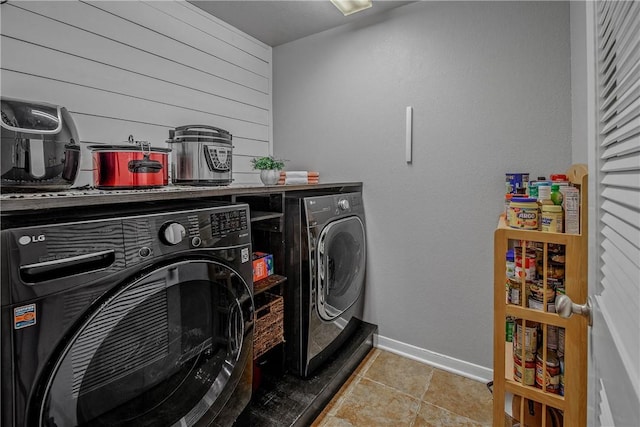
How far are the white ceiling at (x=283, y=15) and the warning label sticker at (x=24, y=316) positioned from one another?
2.09m

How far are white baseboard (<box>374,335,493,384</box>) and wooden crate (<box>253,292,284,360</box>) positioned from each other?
3.15 feet

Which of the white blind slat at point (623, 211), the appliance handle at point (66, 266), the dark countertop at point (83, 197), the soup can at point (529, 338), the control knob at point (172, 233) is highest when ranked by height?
the dark countertop at point (83, 197)

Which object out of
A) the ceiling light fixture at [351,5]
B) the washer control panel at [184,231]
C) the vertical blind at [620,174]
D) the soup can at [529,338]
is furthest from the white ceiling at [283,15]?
the soup can at [529,338]

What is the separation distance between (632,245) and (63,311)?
1.17 metres

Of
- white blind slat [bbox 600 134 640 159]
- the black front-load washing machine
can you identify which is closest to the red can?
the black front-load washing machine

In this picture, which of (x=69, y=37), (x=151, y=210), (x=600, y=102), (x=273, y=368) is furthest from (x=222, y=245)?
(x=69, y=37)

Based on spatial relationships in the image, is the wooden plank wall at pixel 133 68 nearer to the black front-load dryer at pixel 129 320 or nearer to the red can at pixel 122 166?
the red can at pixel 122 166

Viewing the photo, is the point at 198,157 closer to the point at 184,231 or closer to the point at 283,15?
the point at 184,231

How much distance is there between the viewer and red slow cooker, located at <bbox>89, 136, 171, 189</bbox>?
1167mm

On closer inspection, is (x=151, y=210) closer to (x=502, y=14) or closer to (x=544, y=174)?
(x=544, y=174)

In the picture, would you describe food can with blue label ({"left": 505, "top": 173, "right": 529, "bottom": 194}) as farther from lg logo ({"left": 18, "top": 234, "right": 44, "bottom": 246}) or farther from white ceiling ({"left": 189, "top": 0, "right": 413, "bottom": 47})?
lg logo ({"left": 18, "top": 234, "right": 44, "bottom": 246})

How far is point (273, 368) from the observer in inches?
71.2

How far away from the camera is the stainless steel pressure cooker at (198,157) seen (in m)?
1.51

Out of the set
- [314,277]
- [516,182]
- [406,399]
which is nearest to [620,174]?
[516,182]
